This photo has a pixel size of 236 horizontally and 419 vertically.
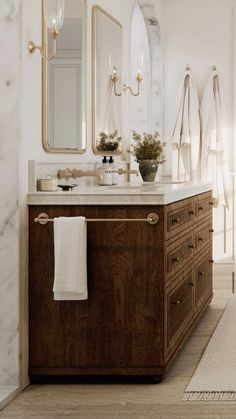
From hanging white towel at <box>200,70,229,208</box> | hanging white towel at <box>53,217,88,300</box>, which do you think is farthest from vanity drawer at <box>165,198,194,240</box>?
hanging white towel at <box>200,70,229,208</box>

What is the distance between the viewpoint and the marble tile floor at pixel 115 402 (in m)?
3.44

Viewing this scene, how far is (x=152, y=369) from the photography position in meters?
3.90

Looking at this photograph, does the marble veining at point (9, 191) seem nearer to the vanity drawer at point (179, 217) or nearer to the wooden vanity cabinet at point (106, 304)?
the wooden vanity cabinet at point (106, 304)

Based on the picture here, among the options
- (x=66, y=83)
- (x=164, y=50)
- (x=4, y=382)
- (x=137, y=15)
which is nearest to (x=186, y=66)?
(x=164, y=50)

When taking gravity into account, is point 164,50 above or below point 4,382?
above

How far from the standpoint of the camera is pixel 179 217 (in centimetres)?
438

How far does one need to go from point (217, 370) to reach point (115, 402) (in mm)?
741

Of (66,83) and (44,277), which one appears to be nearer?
(44,277)

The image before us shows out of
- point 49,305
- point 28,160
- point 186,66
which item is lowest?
point 49,305

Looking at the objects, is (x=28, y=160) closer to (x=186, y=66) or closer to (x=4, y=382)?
(x=4, y=382)

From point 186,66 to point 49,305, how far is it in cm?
435

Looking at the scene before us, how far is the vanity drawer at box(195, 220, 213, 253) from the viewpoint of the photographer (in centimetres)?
518

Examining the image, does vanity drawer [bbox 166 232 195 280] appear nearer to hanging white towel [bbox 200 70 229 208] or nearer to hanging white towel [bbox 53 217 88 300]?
hanging white towel [bbox 53 217 88 300]

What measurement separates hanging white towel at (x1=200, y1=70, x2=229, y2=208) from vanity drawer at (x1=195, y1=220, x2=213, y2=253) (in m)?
1.90
